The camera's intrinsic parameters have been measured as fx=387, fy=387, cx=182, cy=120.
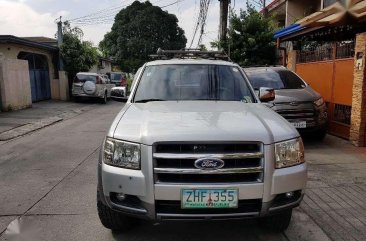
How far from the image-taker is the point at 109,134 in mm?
3492

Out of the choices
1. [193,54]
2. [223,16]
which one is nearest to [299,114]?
[193,54]

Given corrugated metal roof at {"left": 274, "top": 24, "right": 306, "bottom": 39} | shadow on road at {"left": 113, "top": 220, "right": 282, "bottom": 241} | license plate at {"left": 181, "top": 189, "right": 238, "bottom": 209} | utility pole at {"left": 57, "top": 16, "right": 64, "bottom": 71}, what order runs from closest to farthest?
license plate at {"left": 181, "top": 189, "right": 238, "bottom": 209} < shadow on road at {"left": 113, "top": 220, "right": 282, "bottom": 241} < corrugated metal roof at {"left": 274, "top": 24, "right": 306, "bottom": 39} < utility pole at {"left": 57, "top": 16, "right": 64, "bottom": 71}

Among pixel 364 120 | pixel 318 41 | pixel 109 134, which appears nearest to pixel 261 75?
pixel 364 120

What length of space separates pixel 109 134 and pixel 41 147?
237 inches

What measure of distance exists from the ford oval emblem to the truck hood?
17 cm

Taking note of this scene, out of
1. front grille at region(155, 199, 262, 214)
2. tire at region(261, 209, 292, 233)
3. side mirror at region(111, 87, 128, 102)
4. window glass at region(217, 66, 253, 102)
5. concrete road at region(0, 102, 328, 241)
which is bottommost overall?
concrete road at region(0, 102, 328, 241)

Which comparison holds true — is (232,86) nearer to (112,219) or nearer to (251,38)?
(112,219)

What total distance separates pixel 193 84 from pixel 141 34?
4140 centimetres

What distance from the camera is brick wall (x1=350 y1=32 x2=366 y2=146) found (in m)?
8.16

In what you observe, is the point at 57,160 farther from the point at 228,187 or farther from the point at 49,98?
the point at 49,98

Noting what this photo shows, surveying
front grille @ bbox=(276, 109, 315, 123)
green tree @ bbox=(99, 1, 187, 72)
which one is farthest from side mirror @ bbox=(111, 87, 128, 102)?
green tree @ bbox=(99, 1, 187, 72)

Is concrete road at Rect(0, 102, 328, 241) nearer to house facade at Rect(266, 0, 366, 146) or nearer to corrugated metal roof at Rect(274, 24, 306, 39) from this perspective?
house facade at Rect(266, 0, 366, 146)

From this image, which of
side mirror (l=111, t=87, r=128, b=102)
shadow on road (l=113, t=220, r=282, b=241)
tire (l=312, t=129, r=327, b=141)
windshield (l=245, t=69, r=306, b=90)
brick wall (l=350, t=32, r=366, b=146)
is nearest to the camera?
shadow on road (l=113, t=220, r=282, b=241)

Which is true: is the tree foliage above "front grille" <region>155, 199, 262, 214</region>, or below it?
above
